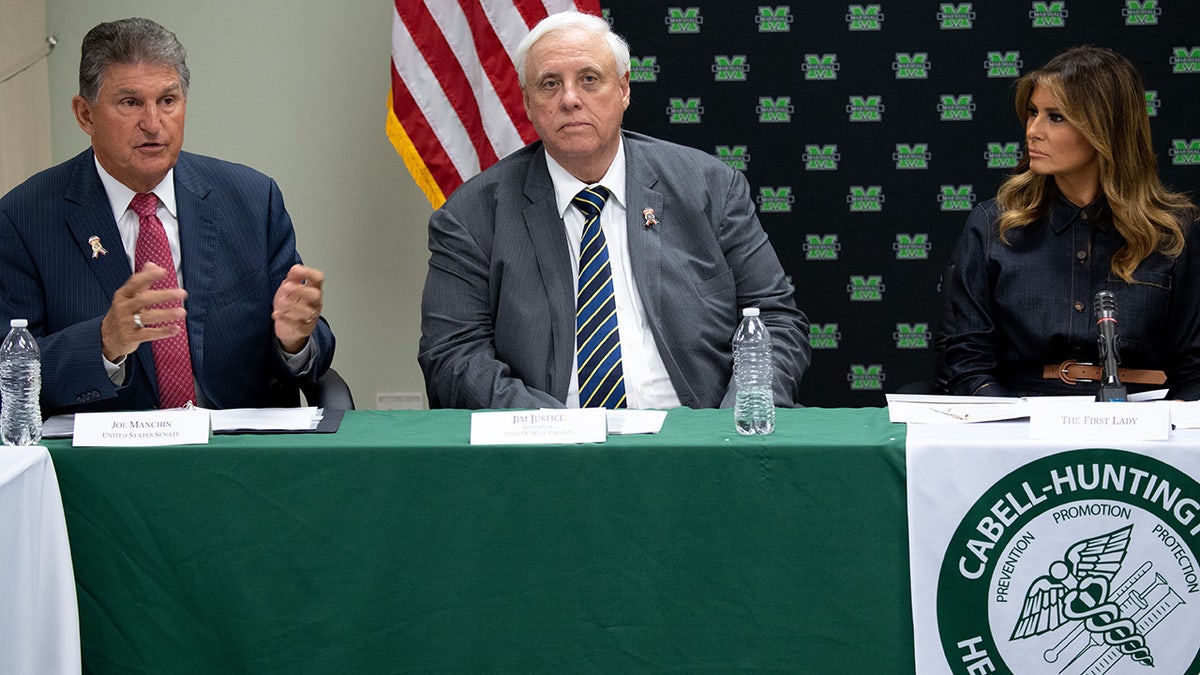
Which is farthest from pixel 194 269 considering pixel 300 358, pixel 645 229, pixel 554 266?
pixel 645 229

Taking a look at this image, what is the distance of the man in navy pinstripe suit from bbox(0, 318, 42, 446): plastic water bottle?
317mm

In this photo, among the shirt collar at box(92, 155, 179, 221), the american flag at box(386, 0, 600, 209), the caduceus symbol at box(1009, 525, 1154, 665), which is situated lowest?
the caduceus symbol at box(1009, 525, 1154, 665)

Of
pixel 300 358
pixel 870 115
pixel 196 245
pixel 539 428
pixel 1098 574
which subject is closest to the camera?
pixel 1098 574

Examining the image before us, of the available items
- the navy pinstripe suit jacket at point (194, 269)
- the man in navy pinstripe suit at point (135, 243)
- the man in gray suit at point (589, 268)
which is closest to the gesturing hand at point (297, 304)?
the man in navy pinstripe suit at point (135, 243)

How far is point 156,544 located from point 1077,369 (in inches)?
83.0

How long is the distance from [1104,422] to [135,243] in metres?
2.08

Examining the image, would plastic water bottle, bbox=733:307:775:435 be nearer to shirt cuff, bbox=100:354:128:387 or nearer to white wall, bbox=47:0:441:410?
shirt cuff, bbox=100:354:128:387

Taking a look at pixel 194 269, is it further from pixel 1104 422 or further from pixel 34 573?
pixel 1104 422

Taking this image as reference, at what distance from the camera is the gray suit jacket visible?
284cm

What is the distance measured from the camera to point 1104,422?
6.40ft

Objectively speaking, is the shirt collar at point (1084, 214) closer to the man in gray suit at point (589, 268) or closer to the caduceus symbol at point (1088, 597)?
the man in gray suit at point (589, 268)

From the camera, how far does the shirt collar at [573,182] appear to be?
2953mm

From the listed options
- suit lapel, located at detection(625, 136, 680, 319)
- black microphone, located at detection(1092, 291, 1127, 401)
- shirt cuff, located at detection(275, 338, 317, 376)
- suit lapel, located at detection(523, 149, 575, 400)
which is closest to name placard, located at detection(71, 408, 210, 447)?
shirt cuff, located at detection(275, 338, 317, 376)

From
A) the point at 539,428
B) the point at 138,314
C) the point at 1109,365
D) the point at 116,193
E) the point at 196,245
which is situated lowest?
the point at 539,428
